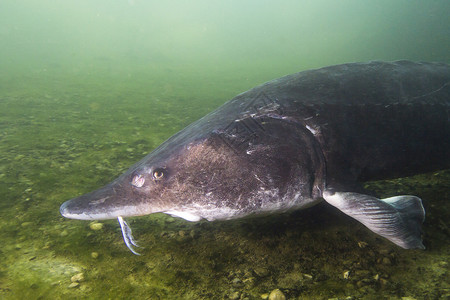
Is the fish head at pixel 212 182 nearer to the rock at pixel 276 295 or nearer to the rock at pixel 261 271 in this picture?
the rock at pixel 261 271

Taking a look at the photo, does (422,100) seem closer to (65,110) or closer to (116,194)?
(116,194)

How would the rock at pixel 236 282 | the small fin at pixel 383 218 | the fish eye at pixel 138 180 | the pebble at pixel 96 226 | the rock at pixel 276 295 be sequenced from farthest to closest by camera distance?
the pebble at pixel 96 226 → the fish eye at pixel 138 180 → the small fin at pixel 383 218 → the rock at pixel 236 282 → the rock at pixel 276 295

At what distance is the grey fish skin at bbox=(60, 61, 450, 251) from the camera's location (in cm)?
185

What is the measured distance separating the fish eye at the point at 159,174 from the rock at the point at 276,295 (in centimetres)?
107

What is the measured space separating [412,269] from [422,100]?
5.26ft

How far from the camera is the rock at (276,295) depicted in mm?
1535

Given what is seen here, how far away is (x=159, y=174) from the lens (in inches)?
75.3

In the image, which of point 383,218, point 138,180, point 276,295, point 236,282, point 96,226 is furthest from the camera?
point 96,226

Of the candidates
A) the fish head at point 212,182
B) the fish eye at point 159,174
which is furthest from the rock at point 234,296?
the fish eye at point 159,174

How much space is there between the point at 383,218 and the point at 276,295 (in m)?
0.95

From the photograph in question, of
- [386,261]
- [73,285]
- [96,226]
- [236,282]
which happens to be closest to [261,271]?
[236,282]

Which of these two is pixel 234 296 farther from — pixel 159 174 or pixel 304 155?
pixel 304 155

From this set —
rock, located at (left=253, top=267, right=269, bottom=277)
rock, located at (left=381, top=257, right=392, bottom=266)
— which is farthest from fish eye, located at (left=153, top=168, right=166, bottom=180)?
rock, located at (left=381, top=257, right=392, bottom=266)

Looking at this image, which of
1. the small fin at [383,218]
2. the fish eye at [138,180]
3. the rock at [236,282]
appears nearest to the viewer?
the rock at [236,282]
